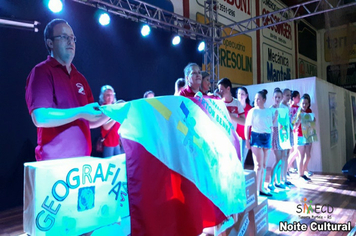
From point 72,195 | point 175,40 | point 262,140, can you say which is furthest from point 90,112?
point 175,40

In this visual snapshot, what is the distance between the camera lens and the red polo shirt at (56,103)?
43.1 inches

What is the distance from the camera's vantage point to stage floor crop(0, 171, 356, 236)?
9.36ft

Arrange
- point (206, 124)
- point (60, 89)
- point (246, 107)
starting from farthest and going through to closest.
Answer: point (246, 107), point (206, 124), point (60, 89)

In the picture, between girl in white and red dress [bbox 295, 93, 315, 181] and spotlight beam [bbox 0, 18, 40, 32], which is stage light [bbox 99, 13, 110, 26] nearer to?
spotlight beam [bbox 0, 18, 40, 32]

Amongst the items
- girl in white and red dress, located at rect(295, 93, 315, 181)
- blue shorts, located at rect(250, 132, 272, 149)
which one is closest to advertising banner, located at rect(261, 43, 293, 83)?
girl in white and red dress, located at rect(295, 93, 315, 181)

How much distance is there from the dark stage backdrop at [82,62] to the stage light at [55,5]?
0.30 feet

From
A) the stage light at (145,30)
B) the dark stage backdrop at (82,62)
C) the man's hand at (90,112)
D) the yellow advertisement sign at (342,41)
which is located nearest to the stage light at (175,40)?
the dark stage backdrop at (82,62)

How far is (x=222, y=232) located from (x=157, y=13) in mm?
4710

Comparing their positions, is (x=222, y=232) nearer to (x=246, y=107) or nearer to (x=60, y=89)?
(x=60, y=89)

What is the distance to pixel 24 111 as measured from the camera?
3.56 m

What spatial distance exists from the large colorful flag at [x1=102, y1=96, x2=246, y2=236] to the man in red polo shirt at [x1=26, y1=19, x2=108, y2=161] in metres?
0.14

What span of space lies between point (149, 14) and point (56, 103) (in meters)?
4.25

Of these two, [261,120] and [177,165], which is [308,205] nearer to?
[261,120]

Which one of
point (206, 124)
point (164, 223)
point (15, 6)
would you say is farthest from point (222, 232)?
point (15, 6)
